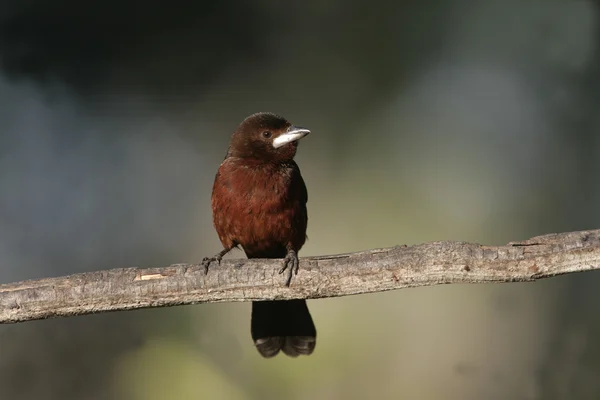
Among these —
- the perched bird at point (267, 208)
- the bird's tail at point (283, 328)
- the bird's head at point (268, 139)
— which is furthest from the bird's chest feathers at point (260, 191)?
the bird's tail at point (283, 328)

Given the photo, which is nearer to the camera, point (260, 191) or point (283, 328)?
point (260, 191)

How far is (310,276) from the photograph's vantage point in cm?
369

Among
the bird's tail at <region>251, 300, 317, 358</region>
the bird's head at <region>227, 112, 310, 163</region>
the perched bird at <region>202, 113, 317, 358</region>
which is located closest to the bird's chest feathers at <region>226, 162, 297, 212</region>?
the perched bird at <region>202, 113, 317, 358</region>

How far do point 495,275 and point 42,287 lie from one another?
2341 millimetres

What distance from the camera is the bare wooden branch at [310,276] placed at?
346 cm

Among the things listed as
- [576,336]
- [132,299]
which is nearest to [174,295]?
[132,299]

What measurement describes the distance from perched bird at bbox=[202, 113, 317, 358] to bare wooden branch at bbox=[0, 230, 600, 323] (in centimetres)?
68

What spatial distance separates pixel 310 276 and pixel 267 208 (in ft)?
3.12

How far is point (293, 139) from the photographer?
4.62 metres

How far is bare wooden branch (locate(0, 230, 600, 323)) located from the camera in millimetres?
3457

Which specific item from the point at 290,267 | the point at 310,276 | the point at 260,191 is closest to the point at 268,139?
the point at 260,191

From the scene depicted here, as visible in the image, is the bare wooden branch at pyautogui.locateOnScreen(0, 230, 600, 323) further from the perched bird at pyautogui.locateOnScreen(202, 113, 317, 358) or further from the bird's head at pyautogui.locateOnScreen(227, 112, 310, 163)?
the bird's head at pyautogui.locateOnScreen(227, 112, 310, 163)

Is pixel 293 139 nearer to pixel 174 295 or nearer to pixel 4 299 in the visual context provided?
pixel 174 295

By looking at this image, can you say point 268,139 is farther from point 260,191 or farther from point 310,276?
point 310,276
